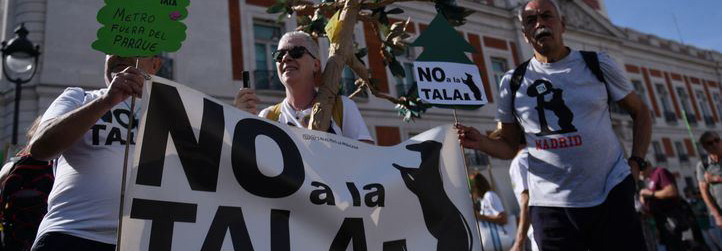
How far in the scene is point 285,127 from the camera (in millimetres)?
2117

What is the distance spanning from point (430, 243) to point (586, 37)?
2341 centimetres

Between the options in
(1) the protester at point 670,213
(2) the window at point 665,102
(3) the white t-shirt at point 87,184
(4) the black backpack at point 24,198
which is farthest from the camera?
(2) the window at point 665,102

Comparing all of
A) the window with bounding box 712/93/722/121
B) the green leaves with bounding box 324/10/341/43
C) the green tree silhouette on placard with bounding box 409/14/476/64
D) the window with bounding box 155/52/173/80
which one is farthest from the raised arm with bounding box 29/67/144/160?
the window with bounding box 712/93/722/121

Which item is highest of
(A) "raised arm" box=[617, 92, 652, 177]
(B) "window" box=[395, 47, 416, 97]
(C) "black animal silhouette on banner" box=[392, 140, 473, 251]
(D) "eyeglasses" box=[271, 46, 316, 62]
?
(B) "window" box=[395, 47, 416, 97]

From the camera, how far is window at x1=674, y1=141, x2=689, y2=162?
81.8 ft

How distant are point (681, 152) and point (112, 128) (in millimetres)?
29138

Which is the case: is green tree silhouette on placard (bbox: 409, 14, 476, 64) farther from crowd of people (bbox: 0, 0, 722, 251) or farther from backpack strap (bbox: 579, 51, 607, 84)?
backpack strap (bbox: 579, 51, 607, 84)

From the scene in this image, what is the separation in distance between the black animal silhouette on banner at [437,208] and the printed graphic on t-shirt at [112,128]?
1.24m

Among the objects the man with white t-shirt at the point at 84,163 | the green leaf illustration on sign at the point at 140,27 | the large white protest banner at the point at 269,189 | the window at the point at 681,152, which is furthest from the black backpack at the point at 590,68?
the window at the point at 681,152

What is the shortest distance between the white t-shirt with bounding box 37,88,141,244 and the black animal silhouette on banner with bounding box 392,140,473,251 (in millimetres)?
1256

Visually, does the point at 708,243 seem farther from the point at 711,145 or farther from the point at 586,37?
the point at 586,37

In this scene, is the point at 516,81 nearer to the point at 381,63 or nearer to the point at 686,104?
the point at 381,63

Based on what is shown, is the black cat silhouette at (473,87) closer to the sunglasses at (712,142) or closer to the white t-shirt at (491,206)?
the white t-shirt at (491,206)

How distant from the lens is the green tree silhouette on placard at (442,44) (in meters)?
2.67
